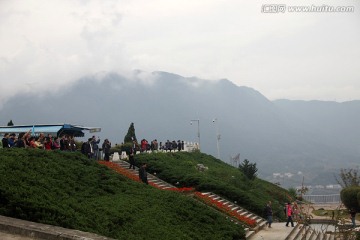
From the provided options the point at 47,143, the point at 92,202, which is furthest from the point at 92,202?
the point at 47,143

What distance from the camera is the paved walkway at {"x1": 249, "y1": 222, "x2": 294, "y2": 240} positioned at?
60.6ft

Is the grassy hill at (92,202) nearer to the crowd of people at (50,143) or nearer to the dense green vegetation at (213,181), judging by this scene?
the crowd of people at (50,143)

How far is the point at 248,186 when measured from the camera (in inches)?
1236

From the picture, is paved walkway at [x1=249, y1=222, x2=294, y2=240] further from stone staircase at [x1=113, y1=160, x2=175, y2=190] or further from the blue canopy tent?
the blue canopy tent

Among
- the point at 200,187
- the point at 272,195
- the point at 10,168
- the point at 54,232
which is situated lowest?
the point at 272,195

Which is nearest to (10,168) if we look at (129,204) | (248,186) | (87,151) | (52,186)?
(52,186)

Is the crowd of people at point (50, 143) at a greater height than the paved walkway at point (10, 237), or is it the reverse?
the crowd of people at point (50, 143)

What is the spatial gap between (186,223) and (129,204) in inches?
88.2

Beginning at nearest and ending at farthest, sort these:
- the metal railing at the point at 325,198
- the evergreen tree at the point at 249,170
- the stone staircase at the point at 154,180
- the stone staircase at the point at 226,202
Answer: the stone staircase at the point at 226,202, the stone staircase at the point at 154,180, the evergreen tree at the point at 249,170, the metal railing at the point at 325,198

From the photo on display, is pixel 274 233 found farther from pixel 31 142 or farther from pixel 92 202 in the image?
pixel 31 142

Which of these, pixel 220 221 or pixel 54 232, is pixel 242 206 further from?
pixel 54 232

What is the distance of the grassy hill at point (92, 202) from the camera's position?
970 centimetres

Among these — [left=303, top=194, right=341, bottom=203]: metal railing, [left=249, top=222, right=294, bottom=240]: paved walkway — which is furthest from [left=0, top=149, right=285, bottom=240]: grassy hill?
[left=303, top=194, right=341, bottom=203]: metal railing

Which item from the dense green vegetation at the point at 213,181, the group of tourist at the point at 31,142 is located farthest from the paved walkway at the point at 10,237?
the dense green vegetation at the point at 213,181
